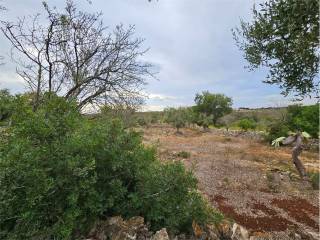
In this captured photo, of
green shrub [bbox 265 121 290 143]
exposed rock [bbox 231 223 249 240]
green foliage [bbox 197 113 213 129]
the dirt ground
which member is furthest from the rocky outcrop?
green foliage [bbox 197 113 213 129]

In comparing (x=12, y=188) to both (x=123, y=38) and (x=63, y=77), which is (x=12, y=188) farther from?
(x=123, y=38)

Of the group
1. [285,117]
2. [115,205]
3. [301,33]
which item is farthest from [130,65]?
[285,117]

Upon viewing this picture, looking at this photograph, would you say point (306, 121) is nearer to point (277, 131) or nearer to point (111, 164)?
point (277, 131)

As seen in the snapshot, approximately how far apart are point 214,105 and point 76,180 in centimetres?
6386

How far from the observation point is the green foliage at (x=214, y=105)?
67.0 m

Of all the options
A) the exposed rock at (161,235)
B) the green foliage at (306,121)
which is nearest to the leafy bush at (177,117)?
the green foliage at (306,121)

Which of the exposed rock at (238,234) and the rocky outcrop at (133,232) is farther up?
the rocky outcrop at (133,232)

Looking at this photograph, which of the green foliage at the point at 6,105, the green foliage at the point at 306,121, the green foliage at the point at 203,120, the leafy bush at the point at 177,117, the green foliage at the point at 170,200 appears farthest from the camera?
the green foliage at the point at 203,120

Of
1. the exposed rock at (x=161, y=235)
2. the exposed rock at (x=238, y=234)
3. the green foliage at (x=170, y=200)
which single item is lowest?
the exposed rock at (x=238, y=234)

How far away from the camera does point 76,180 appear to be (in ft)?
15.6

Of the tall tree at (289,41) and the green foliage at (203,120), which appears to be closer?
the tall tree at (289,41)

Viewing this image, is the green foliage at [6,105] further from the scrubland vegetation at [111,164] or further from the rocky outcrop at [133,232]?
the rocky outcrop at [133,232]

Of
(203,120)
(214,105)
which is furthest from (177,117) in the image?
Result: (214,105)

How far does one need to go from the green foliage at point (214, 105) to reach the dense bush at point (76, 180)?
61.7 m
